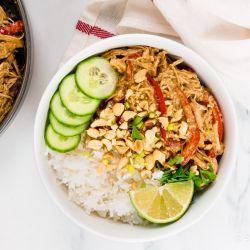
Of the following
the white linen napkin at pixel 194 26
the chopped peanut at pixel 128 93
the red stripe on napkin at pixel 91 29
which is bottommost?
the chopped peanut at pixel 128 93

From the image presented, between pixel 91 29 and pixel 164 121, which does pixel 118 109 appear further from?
pixel 91 29

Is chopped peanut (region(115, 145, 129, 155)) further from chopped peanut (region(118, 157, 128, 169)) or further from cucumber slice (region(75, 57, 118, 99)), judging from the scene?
cucumber slice (region(75, 57, 118, 99))

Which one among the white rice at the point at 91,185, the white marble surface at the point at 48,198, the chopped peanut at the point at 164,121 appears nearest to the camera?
the chopped peanut at the point at 164,121

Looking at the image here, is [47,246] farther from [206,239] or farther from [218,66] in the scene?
[218,66]

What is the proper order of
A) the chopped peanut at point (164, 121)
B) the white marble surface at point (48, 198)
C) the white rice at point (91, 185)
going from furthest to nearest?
the white marble surface at point (48, 198)
the white rice at point (91, 185)
the chopped peanut at point (164, 121)

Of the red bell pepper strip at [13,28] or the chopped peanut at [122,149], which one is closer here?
the chopped peanut at [122,149]

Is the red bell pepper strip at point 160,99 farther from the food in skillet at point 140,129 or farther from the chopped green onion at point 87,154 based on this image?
the chopped green onion at point 87,154

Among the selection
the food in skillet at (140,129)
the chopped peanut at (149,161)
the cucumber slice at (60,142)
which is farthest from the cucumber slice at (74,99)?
the chopped peanut at (149,161)
